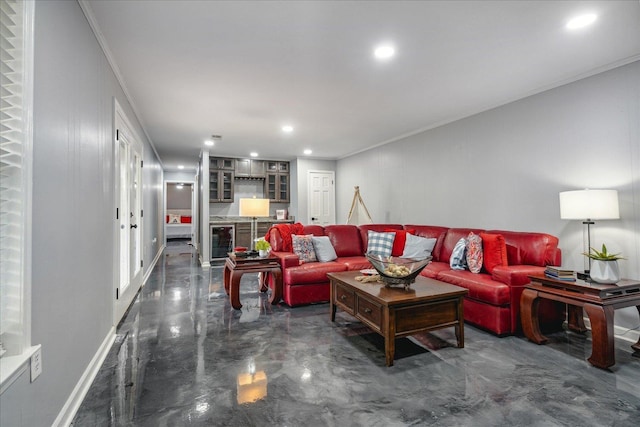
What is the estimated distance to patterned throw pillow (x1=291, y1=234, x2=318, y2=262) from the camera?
4.07 metres

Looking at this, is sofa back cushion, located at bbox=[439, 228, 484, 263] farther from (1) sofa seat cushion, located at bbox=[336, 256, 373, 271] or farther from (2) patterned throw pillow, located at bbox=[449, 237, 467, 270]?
(1) sofa seat cushion, located at bbox=[336, 256, 373, 271]

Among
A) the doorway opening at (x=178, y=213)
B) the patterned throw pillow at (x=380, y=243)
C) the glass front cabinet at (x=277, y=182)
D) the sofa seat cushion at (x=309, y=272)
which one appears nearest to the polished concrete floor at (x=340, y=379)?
the sofa seat cushion at (x=309, y=272)

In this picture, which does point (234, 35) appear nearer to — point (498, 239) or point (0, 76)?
point (0, 76)

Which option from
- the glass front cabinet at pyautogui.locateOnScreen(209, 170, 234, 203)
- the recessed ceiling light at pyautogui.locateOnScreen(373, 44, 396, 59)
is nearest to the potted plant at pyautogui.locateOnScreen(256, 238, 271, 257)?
the recessed ceiling light at pyautogui.locateOnScreen(373, 44, 396, 59)

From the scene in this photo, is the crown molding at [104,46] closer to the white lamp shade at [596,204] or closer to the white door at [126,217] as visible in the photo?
the white door at [126,217]

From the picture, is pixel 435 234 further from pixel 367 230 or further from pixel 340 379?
pixel 340 379

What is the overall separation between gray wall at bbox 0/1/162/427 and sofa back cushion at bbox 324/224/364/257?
2.85 m

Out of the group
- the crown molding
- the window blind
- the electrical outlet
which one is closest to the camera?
the window blind

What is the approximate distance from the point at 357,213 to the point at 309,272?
11.4 feet

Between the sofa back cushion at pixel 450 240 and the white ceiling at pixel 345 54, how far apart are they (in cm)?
163

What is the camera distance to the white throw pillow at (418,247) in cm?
409

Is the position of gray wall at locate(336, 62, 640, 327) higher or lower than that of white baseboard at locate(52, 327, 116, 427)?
higher

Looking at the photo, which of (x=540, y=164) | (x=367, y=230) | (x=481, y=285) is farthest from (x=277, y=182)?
(x=481, y=285)

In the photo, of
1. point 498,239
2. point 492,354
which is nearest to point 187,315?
point 492,354
